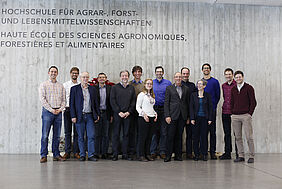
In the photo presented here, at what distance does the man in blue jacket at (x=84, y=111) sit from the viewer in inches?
235

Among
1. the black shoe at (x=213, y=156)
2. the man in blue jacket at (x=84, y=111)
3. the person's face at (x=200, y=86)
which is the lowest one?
the black shoe at (x=213, y=156)

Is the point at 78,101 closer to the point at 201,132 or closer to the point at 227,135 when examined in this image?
the point at 201,132

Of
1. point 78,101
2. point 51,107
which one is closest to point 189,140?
point 78,101

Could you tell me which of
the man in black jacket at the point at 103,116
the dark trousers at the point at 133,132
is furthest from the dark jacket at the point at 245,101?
→ the man in black jacket at the point at 103,116

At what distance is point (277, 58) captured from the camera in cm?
775

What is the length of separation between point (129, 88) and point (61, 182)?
2.69 m

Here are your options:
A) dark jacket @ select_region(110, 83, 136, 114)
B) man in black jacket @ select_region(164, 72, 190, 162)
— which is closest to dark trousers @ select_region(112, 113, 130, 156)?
dark jacket @ select_region(110, 83, 136, 114)

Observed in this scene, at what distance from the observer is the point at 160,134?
22.0 ft

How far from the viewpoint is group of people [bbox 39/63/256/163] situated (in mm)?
5914

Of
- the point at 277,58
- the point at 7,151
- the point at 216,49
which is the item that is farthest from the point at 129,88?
the point at 277,58

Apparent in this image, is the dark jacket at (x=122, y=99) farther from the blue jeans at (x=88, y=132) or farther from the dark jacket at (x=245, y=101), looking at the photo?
the dark jacket at (x=245, y=101)

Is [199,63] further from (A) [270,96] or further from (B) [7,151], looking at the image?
(B) [7,151]

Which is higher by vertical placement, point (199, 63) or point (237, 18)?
point (237, 18)

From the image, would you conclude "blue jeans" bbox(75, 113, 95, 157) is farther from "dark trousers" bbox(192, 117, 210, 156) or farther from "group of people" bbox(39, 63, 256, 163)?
"dark trousers" bbox(192, 117, 210, 156)
